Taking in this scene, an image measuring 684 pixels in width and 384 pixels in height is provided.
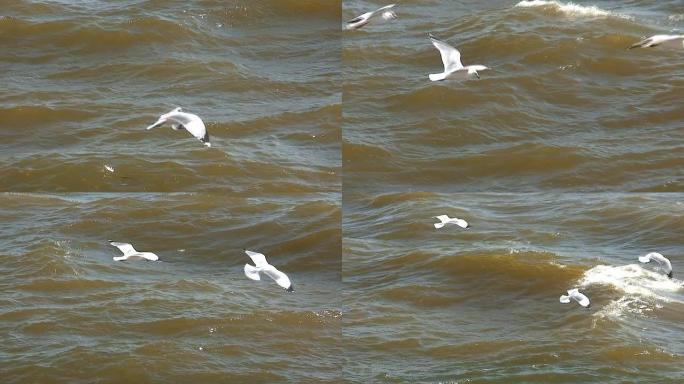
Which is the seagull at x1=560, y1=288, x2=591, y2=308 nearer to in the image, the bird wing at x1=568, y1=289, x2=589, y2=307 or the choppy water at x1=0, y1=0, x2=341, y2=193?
the bird wing at x1=568, y1=289, x2=589, y2=307

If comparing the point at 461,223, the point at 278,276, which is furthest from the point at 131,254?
the point at 461,223

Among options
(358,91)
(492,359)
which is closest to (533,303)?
(492,359)

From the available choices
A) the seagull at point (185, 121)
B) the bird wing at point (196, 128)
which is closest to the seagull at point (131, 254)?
the seagull at point (185, 121)

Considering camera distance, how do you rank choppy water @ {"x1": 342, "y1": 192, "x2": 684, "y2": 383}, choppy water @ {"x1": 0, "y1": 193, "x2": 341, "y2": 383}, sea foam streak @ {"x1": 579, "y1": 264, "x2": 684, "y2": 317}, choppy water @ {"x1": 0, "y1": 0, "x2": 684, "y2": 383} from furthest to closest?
sea foam streak @ {"x1": 579, "y1": 264, "x2": 684, "y2": 317} → choppy water @ {"x1": 0, "y1": 0, "x2": 684, "y2": 383} → choppy water @ {"x1": 0, "y1": 193, "x2": 341, "y2": 383} → choppy water @ {"x1": 342, "y1": 192, "x2": 684, "y2": 383}

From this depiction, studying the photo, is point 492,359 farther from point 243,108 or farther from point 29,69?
point 29,69

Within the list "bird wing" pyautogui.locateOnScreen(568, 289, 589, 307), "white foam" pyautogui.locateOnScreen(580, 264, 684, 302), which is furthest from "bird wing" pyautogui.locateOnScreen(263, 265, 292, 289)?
"white foam" pyautogui.locateOnScreen(580, 264, 684, 302)

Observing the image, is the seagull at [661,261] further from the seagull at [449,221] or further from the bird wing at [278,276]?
the bird wing at [278,276]
